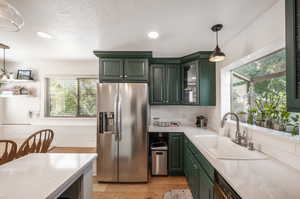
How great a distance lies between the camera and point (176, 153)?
2746 millimetres

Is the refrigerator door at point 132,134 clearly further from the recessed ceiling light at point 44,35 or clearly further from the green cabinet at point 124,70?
the recessed ceiling light at point 44,35

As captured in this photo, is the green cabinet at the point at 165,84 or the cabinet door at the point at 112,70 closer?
the cabinet door at the point at 112,70

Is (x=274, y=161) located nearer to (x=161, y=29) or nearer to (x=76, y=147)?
(x=161, y=29)

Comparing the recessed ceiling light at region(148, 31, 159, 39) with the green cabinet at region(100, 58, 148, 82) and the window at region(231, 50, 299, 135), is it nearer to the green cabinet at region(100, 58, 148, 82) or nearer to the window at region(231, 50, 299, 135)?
the green cabinet at region(100, 58, 148, 82)

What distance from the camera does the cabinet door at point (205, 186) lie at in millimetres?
1373

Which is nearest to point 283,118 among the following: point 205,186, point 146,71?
point 205,186

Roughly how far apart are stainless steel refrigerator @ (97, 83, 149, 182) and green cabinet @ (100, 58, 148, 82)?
0.26 m

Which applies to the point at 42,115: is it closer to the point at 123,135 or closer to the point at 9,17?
the point at 123,135

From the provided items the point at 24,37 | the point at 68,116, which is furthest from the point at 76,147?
the point at 24,37

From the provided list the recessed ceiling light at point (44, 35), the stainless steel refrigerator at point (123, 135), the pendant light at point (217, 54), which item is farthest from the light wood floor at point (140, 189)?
the recessed ceiling light at point (44, 35)

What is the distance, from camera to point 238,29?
1895mm

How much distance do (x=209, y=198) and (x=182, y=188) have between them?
1155 mm

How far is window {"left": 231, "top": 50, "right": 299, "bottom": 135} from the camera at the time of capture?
1.51 metres

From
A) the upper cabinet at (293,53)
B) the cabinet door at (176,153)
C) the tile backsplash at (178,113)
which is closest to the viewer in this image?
the upper cabinet at (293,53)
